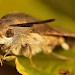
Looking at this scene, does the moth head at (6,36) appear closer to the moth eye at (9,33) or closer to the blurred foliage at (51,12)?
the moth eye at (9,33)

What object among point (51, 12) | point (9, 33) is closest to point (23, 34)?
point (9, 33)

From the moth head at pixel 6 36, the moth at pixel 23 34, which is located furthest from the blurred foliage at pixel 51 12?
the moth head at pixel 6 36

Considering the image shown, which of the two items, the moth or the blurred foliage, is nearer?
the moth

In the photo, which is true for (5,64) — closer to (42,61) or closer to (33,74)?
(33,74)

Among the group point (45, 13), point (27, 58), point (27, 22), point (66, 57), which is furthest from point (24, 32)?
point (45, 13)

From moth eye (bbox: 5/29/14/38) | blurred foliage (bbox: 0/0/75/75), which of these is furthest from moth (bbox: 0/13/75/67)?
blurred foliage (bbox: 0/0/75/75)

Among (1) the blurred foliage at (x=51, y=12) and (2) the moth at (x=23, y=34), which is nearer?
(2) the moth at (x=23, y=34)

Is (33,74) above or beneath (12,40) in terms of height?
beneath

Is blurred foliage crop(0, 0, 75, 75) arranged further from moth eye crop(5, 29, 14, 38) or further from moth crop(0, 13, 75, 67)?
moth eye crop(5, 29, 14, 38)

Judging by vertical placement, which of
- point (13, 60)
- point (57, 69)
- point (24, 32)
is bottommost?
point (57, 69)
